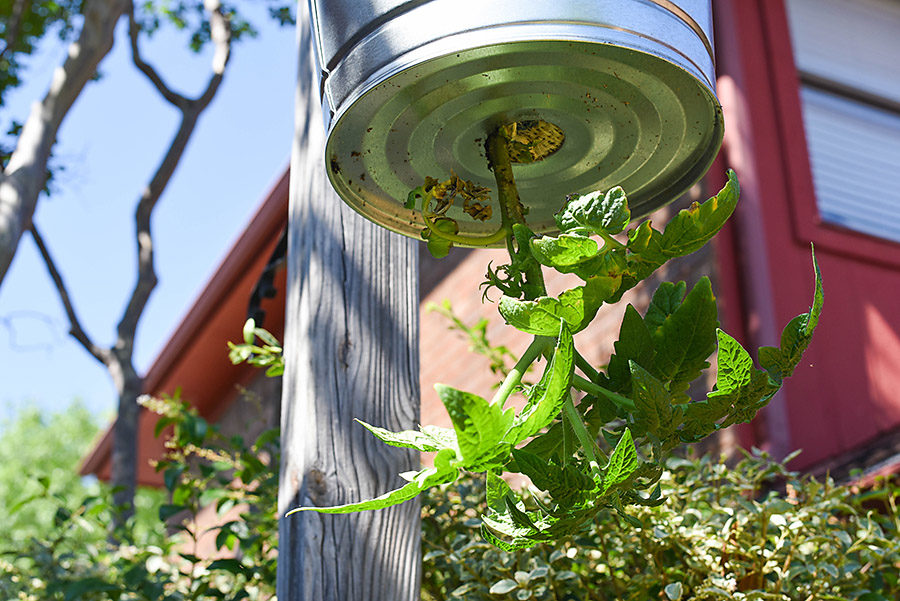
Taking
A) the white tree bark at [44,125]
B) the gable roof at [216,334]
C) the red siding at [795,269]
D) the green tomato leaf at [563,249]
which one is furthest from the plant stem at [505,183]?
the gable roof at [216,334]

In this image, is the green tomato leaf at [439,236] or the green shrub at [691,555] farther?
the green shrub at [691,555]

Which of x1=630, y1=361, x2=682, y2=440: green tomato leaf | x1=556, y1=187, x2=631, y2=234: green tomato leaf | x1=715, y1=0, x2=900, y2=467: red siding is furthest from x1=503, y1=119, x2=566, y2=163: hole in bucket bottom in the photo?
x1=715, y1=0, x2=900, y2=467: red siding

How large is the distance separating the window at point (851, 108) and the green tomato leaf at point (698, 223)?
3.59 m

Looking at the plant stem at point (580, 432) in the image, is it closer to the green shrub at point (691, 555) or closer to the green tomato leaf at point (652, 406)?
the green tomato leaf at point (652, 406)

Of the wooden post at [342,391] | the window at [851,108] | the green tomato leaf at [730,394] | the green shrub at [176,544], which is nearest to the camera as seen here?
the green tomato leaf at [730,394]

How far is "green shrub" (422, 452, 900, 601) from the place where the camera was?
5.61 feet

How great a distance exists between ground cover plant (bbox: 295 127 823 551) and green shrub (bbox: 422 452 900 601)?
76cm

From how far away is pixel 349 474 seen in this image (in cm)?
152

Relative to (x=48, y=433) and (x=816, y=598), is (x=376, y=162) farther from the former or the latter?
(x=48, y=433)

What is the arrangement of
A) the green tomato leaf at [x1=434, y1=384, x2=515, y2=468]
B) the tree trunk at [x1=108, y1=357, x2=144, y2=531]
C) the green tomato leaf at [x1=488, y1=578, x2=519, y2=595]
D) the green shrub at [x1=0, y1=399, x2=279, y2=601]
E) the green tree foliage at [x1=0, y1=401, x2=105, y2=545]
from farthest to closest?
1. the green tree foliage at [x1=0, y1=401, x2=105, y2=545]
2. the tree trunk at [x1=108, y1=357, x2=144, y2=531]
3. the green shrub at [x1=0, y1=399, x2=279, y2=601]
4. the green tomato leaf at [x1=488, y1=578, x2=519, y2=595]
5. the green tomato leaf at [x1=434, y1=384, x2=515, y2=468]

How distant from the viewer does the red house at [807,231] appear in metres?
3.47

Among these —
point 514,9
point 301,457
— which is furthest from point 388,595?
point 514,9

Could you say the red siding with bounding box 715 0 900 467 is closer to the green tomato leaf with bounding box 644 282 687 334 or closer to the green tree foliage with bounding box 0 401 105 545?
the green tomato leaf with bounding box 644 282 687 334

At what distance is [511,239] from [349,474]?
0.66 meters
